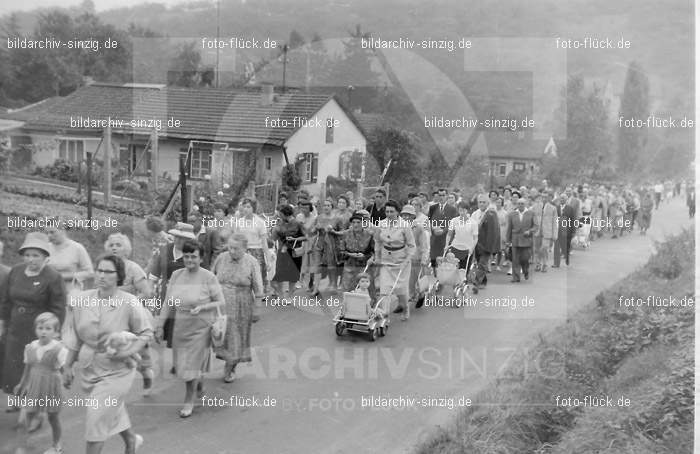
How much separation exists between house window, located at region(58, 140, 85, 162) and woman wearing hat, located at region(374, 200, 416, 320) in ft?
15.6

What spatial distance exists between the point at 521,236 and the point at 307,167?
6.63 meters

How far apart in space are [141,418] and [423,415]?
2.43 metres

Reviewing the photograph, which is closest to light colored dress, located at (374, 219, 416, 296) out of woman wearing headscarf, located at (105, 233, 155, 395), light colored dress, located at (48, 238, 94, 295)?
woman wearing headscarf, located at (105, 233, 155, 395)

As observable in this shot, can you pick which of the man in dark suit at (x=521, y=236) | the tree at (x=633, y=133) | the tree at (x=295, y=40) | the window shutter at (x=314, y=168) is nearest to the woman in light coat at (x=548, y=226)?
the man in dark suit at (x=521, y=236)

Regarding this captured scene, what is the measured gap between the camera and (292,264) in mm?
10734

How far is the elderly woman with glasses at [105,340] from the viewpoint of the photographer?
5.22m

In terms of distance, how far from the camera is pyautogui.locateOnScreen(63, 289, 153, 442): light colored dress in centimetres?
519

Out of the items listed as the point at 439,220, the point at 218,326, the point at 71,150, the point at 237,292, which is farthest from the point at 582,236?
the point at 218,326

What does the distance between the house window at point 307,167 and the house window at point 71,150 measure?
6.21m

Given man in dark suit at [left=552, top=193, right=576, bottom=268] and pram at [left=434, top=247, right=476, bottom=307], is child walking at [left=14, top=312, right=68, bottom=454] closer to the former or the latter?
pram at [left=434, top=247, right=476, bottom=307]

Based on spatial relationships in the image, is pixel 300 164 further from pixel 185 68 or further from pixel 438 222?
pixel 438 222

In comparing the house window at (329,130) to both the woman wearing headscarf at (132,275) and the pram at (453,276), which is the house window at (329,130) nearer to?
the pram at (453,276)

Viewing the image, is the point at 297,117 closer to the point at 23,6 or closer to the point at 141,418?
the point at 23,6

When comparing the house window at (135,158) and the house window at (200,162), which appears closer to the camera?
the house window at (135,158)
